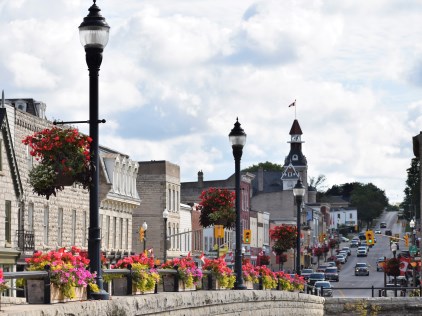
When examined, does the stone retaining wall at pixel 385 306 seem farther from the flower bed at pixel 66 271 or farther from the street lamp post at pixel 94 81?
the flower bed at pixel 66 271

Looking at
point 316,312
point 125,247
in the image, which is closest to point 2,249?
point 316,312

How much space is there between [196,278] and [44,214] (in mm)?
32154

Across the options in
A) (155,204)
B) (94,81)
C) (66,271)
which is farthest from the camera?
(155,204)

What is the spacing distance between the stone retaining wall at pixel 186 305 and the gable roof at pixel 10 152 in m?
14.9

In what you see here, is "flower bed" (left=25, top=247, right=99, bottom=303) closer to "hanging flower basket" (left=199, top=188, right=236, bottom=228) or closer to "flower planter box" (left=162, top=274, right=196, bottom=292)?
"flower planter box" (left=162, top=274, right=196, bottom=292)

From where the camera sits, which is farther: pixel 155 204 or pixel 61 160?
pixel 155 204

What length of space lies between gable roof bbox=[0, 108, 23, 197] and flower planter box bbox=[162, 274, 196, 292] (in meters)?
25.9

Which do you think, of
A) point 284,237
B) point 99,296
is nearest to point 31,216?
point 284,237

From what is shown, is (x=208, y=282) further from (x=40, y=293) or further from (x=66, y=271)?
(x=40, y=293)

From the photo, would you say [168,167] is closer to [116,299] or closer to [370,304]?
[370,304]

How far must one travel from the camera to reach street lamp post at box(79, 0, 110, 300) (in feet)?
68.2

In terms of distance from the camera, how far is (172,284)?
28.4 metres

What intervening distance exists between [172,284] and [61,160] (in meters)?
7.05

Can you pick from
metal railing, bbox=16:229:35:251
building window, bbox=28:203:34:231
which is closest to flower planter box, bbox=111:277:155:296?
metal railing, bbox=16:229:35:251
